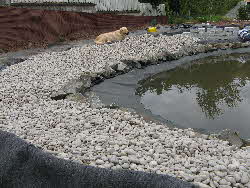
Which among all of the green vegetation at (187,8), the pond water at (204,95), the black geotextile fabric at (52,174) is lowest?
the pond water at (204,95)

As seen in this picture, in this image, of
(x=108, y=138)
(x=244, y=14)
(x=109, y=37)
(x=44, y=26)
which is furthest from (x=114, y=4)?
(x=108, y=138)

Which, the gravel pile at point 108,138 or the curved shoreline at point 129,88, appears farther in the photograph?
the curved shoreline at point 129,88

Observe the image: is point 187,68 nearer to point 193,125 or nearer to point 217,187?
point 193,125

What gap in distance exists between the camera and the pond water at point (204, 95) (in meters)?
10.2

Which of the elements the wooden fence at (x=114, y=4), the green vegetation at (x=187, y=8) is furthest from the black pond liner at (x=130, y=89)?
the green vegetation at (x=187, y=8)

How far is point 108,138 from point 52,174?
2335 mm

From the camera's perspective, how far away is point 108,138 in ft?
24.1

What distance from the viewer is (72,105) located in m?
10.1

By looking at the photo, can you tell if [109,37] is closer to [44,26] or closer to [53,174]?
[44,26]

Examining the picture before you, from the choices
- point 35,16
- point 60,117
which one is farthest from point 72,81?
point 35,16

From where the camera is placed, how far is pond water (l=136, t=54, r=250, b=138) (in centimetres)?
1016

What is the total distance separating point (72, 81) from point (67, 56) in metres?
5.15

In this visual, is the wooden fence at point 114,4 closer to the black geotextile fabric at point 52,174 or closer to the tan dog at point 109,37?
the tan dog at point 109,37

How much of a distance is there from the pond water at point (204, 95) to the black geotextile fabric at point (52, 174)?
5.21 meters
